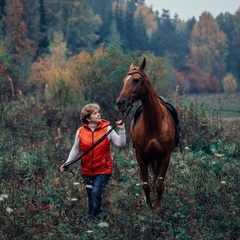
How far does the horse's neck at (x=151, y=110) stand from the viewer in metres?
6.93

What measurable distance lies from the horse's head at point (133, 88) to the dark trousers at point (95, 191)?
105 centimetres

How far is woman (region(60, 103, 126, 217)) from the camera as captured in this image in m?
6.41

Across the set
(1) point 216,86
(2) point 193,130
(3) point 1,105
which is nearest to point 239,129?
(2) point 193,130

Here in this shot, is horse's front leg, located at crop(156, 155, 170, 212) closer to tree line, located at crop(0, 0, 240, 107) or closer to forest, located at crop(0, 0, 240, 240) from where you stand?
forest, located at crop(0, 0, 240, 240)

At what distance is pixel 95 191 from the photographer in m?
6.37

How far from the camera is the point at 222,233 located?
6.19m

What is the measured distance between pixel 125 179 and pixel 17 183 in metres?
2.28

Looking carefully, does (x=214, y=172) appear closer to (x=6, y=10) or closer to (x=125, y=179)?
(x=125, y=179)

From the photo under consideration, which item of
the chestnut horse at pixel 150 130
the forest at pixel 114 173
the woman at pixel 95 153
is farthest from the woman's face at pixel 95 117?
the forest at pixel 114 173

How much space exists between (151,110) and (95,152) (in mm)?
1153

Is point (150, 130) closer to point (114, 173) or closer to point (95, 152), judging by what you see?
point (95, 152)

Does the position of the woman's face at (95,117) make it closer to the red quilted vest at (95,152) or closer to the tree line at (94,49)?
the red quilted vest at (95,152)

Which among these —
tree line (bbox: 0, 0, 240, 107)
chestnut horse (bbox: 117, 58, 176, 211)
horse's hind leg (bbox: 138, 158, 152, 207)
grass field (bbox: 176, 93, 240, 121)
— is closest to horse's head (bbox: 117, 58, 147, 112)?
chestnut horse (bbox: 117, 58, 176, 211)

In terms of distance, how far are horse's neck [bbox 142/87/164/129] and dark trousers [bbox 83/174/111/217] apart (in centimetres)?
109
